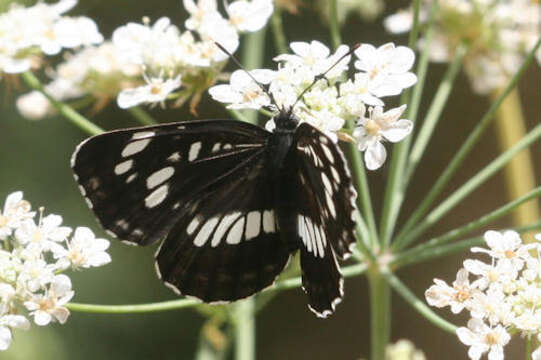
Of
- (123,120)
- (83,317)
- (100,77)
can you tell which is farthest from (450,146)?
(100,77)

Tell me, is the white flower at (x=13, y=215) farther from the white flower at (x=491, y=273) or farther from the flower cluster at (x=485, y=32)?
the flower cluster at (x=485, y=32)

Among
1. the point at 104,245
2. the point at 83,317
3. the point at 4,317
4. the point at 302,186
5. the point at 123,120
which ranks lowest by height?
the point at 83,317

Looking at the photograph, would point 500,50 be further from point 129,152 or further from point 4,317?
point 4,317

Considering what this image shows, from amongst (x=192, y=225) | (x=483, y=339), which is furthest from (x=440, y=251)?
(x=192, y=225)

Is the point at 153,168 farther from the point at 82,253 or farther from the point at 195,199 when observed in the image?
the point at 82,253

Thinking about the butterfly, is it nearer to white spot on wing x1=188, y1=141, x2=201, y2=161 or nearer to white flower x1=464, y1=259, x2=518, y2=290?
white spot on wing x1=188, y1=141, x2=201, y2=161

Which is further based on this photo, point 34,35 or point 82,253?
point 34,35
